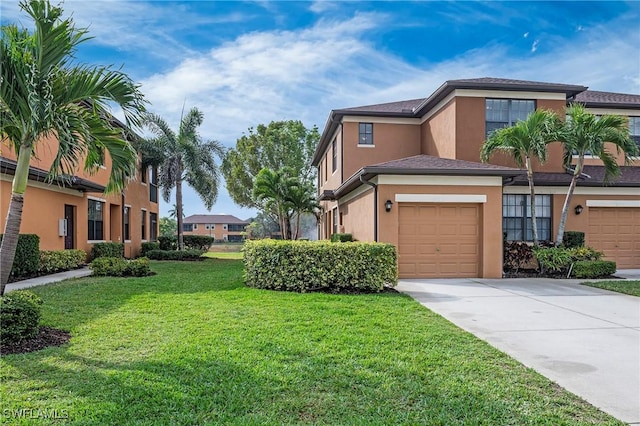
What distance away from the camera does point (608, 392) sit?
4.17m

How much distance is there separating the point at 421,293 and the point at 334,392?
21.0ft

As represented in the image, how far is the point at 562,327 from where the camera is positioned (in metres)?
6.71

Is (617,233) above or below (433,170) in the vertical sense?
below

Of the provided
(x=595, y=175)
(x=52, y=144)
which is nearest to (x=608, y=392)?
(x=595, y=175)

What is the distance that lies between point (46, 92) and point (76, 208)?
12.5 m

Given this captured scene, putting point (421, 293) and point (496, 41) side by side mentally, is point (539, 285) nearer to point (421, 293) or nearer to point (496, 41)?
point (421, 293)

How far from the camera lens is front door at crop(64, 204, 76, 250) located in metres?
15.9

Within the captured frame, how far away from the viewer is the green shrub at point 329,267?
9.98 metres

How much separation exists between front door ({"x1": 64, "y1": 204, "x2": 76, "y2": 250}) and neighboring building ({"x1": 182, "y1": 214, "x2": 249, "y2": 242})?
64.0 meters

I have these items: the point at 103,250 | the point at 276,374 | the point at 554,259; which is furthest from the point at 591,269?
the point at 103,250

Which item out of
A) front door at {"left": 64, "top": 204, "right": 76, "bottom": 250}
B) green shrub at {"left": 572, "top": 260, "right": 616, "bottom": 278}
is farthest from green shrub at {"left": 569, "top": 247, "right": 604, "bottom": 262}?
front door at {"left": 64, "top": 204, "right": 76, "bottom": 250}

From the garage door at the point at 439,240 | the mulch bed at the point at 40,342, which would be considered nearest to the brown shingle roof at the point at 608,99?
the garage door at the point at 439,240

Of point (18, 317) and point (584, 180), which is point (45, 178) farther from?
point (584, 180)

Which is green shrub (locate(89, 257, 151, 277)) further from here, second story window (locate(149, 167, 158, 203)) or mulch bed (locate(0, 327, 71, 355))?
second story window (locate(149, 167, 158, 203))
